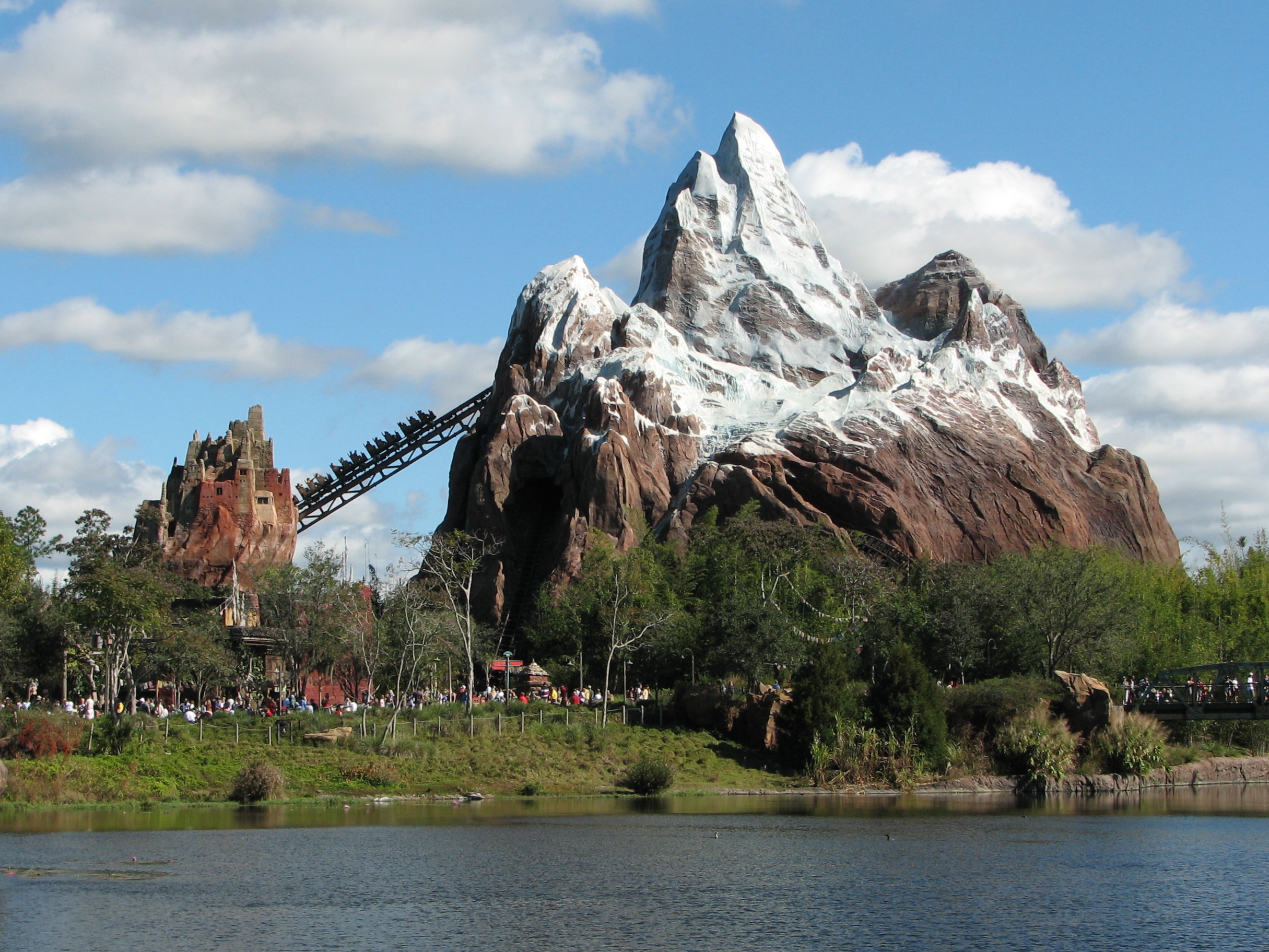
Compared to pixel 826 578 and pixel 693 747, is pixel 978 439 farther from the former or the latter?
pixel 693 747

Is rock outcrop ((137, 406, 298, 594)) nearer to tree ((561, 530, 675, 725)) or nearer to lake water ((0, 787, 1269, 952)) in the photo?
tree ((561, 530, 675, 725))

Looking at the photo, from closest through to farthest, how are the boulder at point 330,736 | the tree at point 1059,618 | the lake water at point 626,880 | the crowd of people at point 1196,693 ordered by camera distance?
the lake water at point 626,880
the boulder at point 330,736
the crowd of people at point 1196,693
the tree at point 1059,618

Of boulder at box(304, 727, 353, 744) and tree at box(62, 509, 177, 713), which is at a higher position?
tree at box(62, 509, 177, 713)

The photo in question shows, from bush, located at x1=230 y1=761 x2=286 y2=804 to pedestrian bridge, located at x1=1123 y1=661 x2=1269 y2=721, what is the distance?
34.0 metres

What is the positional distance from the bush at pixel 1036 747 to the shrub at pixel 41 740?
33042mm

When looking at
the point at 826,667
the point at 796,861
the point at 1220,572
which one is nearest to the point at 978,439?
the point at 1220,572

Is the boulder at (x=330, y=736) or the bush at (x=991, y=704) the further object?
the bush at (x=991, y=704)

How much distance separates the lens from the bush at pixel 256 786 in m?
44.6

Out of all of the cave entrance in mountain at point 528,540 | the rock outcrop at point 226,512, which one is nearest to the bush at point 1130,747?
the cave entrance in mountain at point 528,540

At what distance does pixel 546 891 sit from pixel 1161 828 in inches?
798

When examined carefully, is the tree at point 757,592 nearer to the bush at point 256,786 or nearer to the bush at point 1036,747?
the bush at point 1036,747

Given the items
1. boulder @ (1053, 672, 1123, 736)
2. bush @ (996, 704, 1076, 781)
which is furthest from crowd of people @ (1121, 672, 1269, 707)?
bush @ (996, 704, 1076, 781)

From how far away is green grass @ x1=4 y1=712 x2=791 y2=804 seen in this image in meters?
43.7

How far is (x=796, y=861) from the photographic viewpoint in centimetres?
3291
